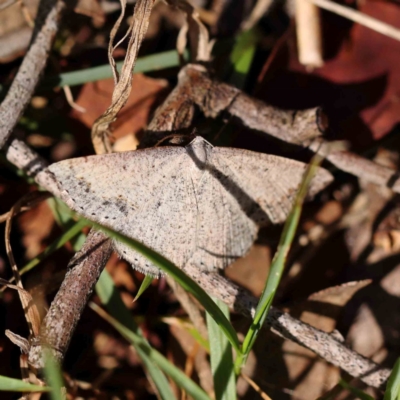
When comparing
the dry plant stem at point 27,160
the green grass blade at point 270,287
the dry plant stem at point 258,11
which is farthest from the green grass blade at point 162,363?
the dry plant stem at point 258,11

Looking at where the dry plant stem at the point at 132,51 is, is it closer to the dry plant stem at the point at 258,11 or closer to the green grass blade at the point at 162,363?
the green grass blade at the point at 162,363

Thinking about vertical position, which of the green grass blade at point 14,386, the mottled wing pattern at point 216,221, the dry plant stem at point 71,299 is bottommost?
the green grass blade at point 14,386

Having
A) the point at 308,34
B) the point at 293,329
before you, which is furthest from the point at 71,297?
the point at 308,34

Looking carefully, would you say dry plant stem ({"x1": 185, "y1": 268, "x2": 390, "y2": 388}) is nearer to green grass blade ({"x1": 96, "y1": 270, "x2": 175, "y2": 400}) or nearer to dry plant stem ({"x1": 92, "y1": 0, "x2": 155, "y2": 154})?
green grass blade ({"x1": 96, "y1": 270, "x2": 175, "y2": 400})

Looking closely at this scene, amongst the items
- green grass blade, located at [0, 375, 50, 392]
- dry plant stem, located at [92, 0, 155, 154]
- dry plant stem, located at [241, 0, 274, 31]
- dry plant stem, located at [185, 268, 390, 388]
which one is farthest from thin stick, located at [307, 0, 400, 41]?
green grass blade, located at [0, 375, 50, 392]

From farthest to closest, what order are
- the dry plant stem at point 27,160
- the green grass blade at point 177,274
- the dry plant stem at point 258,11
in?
the dry plant stem at point 258,11
the dry plant stem at point 27,160
the green grass blade at point 177,274

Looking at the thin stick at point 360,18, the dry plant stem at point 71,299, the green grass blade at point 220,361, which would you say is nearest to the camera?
the dry plant stem at point 71,299
